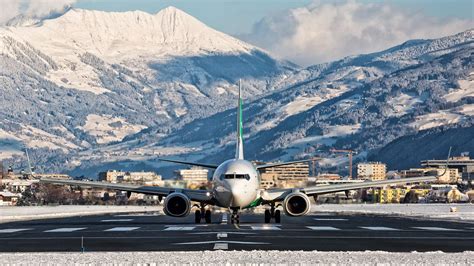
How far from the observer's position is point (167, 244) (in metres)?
51.3

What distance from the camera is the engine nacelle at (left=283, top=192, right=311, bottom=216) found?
7962 centimetres

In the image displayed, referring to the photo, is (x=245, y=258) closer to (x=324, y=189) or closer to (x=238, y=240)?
(x=238, y=240)

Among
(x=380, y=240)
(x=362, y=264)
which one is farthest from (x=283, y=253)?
(x=380, y=240)

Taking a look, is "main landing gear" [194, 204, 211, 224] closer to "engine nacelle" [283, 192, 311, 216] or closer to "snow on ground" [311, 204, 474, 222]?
"engine nacelle" [283, 192, 311, 216]

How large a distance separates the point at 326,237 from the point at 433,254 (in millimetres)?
18360

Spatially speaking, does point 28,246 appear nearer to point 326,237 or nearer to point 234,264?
point 326,237

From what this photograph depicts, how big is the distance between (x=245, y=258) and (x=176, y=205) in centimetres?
4185

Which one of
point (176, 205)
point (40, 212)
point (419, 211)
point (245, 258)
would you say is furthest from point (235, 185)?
point (40, 212)

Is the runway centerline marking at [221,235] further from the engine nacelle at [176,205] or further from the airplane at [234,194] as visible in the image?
the engine nacelle at [176,205]

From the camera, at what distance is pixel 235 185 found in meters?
75.1

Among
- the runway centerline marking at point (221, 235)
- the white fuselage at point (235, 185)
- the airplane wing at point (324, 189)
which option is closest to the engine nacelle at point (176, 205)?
the white fuselage at point (235, 185)

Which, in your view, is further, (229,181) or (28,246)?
(229,181)

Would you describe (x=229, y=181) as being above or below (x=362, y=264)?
above

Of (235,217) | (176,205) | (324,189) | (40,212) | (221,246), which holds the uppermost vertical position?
(40,212)
